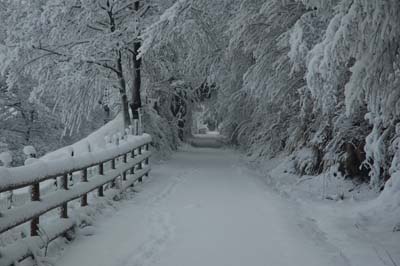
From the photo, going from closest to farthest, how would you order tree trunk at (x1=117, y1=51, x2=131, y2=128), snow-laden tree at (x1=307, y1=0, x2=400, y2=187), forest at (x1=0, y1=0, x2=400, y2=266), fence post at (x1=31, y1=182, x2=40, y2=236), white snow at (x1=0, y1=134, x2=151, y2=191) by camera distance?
white snow at (x1=0, y1=134, x2=151, y2=191) → snow-laden tree at (x1=307, y1=0, x2=400, y2=187) → fence post at (x1=31, y1=182, x2=40, y2=236) → forest at (x1=0, y1=0, x2=400, y2=266) → tree trunk at (x1=117, y1=51, x2=131, y2=128)

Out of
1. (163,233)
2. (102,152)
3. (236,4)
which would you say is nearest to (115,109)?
(236,4)

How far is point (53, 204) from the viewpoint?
18.9ft

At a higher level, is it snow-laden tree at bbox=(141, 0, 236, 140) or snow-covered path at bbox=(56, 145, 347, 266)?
snow-laden tree at bbox=(141, 0, 236, 140)

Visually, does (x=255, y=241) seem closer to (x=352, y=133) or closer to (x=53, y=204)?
(x=53, y=204)

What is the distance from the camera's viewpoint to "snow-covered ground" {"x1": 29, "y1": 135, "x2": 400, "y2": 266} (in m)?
5.71

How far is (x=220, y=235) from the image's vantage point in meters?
6.87

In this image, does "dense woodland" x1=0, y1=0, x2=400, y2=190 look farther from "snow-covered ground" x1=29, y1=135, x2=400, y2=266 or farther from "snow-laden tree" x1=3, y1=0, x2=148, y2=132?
"snow-covered ground" x1=29, y1=135, x2=400, y2=266

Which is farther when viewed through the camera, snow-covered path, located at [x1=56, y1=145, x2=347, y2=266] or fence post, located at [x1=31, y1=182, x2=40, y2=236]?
snow-covered path, located at [x1=56, y1=145, x2=347, y2=266]

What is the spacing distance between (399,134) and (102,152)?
16.6ft

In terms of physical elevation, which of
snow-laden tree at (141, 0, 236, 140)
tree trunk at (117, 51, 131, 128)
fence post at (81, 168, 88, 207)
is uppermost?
snow-laden tree at (141, 0, 236, 140)

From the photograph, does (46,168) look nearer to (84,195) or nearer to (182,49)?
(84,195)

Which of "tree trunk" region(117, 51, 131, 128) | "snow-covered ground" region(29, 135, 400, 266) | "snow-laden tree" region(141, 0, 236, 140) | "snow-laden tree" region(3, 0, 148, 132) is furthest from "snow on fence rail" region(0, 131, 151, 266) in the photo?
"tree trunk" region(117, 51, 131, 128)

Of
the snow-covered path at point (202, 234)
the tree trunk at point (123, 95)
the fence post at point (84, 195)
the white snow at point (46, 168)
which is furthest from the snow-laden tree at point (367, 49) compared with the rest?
the tree trunk at point (123, 95)

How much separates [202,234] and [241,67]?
1268 cm
